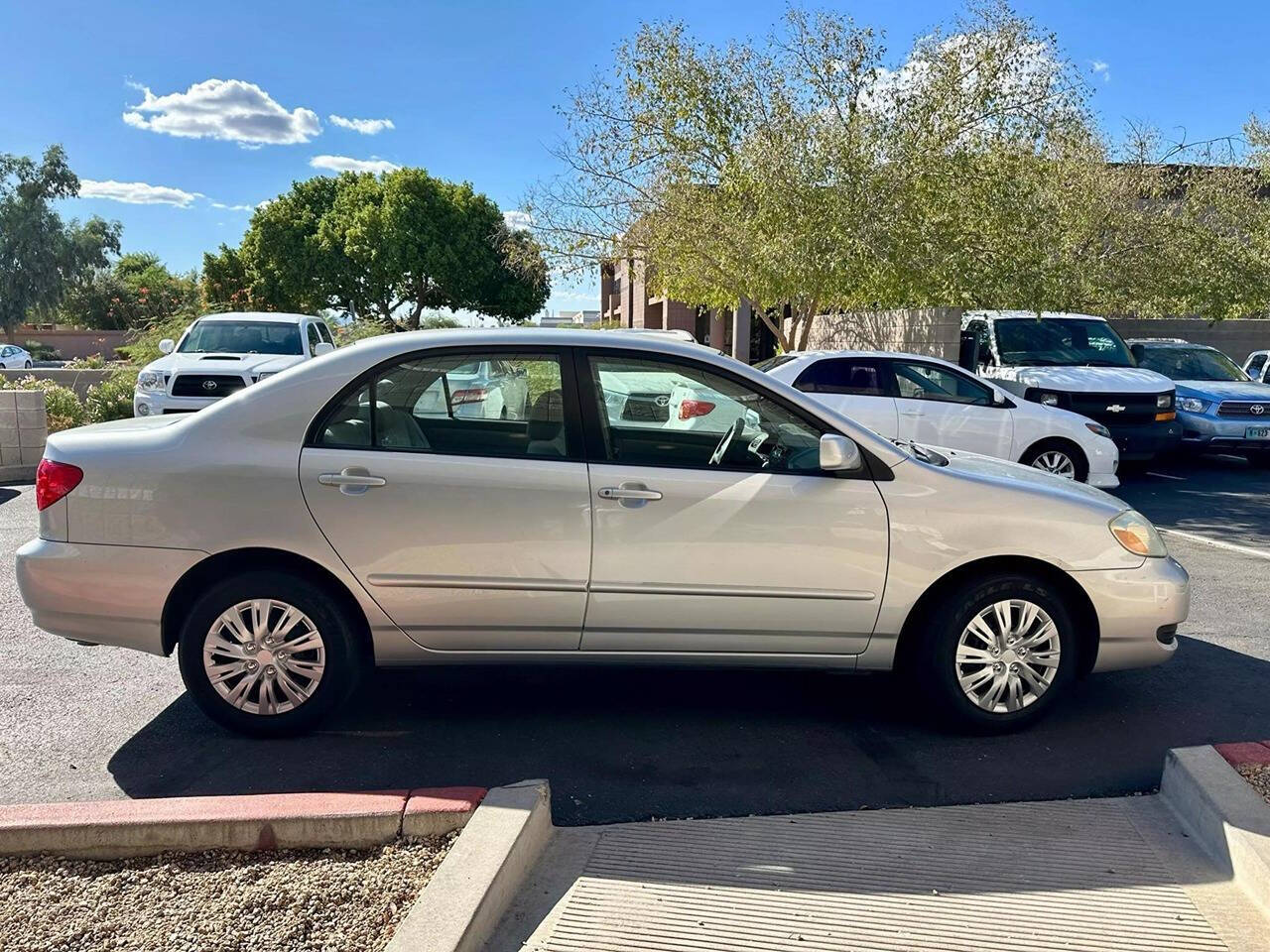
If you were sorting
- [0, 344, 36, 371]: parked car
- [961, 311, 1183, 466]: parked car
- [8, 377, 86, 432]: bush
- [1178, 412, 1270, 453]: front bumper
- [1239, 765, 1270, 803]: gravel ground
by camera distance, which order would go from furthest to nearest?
[0, 344, 36, 371]: parked car, [8, 377, 86, 432]: bush, [1178, 412, 1270, 453]: front bumper, [961, 311, 1183, 466]: parked car, [1239, 765, 1270, 803]: gravel ground

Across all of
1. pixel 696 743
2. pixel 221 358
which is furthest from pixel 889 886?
pixel 221 358

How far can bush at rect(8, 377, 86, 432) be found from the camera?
13.7 m

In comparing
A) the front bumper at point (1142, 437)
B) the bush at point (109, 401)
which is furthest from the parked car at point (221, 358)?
the front bumper at point (1142, 437)

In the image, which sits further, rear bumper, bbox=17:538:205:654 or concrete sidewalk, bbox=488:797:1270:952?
rear bumper, bbox=17:538:205:654

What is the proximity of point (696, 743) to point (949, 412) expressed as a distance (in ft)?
22.5

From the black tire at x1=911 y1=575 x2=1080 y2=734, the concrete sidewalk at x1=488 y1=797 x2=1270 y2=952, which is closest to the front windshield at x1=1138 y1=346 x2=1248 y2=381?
the black tire at x1=911 y1=575 x2=1080 y2=734

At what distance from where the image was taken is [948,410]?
10.2 metres

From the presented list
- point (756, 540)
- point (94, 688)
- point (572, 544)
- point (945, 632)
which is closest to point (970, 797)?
point (945, 632)

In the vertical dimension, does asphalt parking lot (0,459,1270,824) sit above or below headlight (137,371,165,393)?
below

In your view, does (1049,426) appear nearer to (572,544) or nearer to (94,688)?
(572,544)

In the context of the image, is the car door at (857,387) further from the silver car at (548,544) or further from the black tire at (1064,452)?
the silver car at (548,544)

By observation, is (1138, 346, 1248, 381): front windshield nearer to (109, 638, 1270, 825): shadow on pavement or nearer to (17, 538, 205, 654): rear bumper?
(109, 638, 1270, 825): shadow on pavement

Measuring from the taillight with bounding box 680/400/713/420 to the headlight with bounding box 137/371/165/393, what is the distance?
10.1 metres

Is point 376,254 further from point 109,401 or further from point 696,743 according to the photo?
point 696,743
